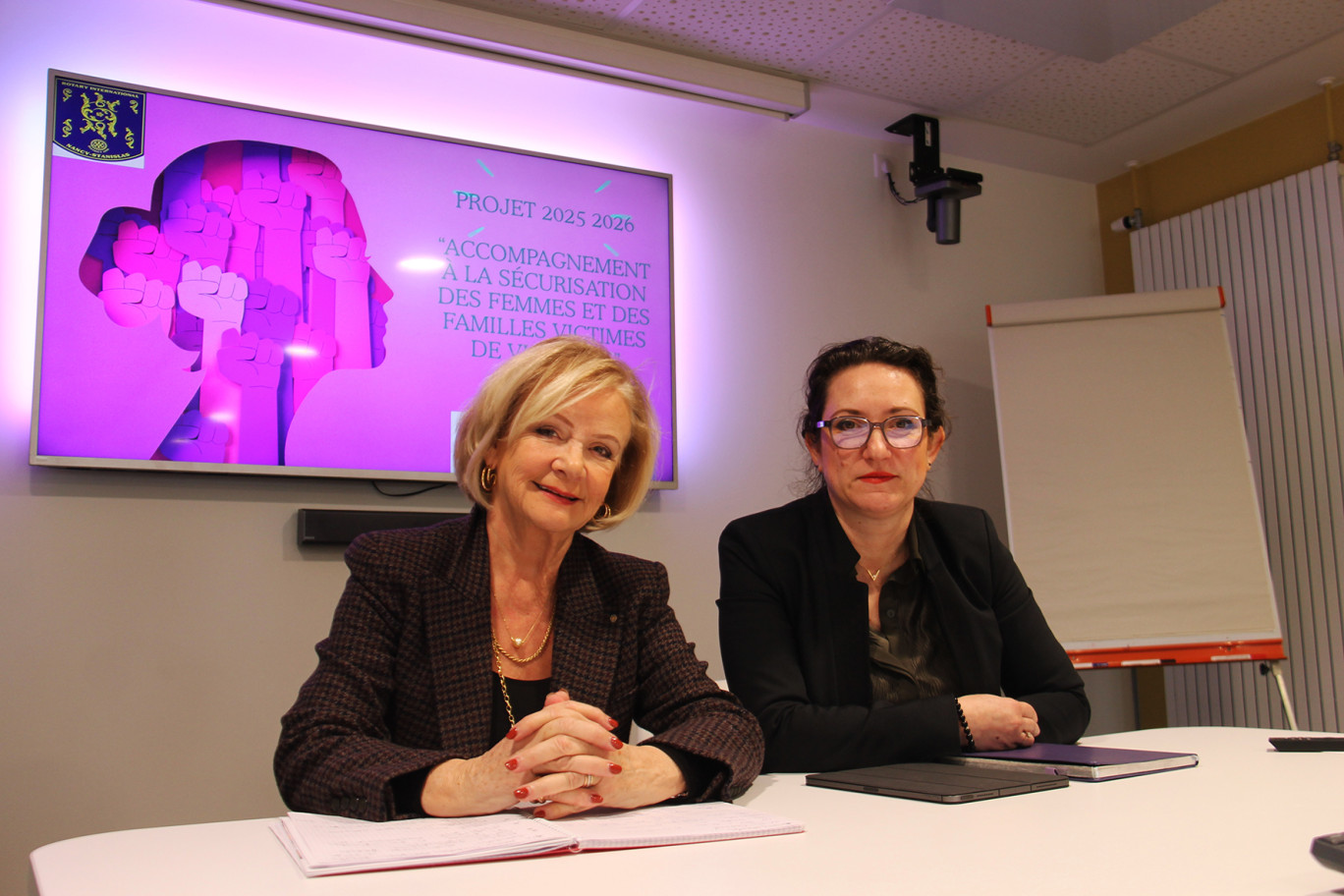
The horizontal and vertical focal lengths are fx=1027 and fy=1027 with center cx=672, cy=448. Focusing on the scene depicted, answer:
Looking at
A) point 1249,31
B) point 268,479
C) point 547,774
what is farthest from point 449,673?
point 1249,31

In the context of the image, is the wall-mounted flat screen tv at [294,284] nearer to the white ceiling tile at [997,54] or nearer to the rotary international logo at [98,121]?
the rotary international logo at [98,121]

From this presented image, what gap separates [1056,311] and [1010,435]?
0.50m

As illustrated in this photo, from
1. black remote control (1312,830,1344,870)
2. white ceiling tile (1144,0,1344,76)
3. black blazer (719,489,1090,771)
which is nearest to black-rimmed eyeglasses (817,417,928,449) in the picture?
black blazer (719,489,1090,771)

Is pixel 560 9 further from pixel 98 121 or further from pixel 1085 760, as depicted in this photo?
pixel 1085 760

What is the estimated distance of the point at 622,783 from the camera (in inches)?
45.4

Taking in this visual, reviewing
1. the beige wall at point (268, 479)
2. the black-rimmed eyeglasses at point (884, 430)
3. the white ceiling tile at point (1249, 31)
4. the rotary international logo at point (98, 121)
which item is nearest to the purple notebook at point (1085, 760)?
the black-rimmed eyeglasses at point (884, 430)

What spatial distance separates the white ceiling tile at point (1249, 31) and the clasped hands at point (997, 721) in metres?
2.70

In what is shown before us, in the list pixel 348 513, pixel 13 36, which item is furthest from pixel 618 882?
pixel 13 36

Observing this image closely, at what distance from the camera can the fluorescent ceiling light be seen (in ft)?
9.69

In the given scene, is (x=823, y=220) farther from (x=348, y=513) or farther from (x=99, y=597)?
(x=99, y=597)

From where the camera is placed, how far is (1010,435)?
3684 mm

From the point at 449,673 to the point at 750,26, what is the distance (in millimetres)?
2535

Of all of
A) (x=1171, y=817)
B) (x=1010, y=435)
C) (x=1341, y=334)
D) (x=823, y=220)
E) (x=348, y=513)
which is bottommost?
(x=1171, y=817)

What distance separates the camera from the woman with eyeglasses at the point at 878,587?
1.75 meters
